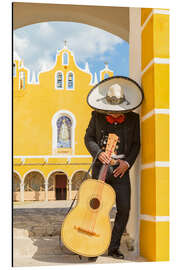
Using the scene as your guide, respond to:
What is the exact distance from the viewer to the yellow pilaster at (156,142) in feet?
10.3

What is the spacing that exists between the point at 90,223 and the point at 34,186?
6.52m

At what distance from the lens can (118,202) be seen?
11.0 feet

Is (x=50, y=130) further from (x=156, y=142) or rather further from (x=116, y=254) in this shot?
(x=156, y=142)

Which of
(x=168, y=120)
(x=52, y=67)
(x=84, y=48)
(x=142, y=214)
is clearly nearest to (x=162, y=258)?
(x=142, y=214)

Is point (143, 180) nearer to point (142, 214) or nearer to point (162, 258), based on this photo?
point (142, 214)

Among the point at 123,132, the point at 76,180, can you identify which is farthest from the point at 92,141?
the point at 76,180

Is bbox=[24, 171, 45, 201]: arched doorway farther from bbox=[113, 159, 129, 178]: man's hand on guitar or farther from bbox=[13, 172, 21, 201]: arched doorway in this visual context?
bbox=[113, 159, 129, 178]: man's hand on guitar

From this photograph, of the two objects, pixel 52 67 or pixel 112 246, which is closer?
pixel 112 246

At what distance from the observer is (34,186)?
9.48 meters

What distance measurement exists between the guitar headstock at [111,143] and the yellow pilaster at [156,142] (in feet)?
0.86

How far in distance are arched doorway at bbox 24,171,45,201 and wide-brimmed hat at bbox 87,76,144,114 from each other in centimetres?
503

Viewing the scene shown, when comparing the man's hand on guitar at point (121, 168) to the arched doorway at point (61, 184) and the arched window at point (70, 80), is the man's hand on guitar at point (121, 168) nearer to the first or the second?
the arched doorway at point (61, 184)

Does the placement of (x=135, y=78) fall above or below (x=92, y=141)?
above

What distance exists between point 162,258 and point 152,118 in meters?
1.09
